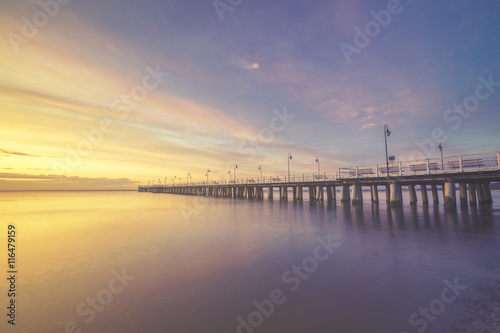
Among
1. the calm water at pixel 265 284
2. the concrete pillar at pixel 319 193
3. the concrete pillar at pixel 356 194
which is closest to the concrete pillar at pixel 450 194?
the calm water at pixel 265 284

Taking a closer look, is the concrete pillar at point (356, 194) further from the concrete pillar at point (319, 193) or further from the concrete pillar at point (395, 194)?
the concrete pillar at point (319, 193)

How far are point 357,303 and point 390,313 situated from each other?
703mm

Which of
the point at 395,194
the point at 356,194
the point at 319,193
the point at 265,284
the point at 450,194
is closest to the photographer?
the point at 265,284

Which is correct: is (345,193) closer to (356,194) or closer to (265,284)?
(356,194)

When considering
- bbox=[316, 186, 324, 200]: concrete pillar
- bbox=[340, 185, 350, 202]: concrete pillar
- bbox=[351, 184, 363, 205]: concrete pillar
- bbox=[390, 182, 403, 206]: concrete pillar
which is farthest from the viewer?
bbox=[316, 186, 324, 200]: concrete pillar

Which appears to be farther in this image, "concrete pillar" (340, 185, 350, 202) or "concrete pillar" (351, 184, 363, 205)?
"concrete pillar" (340, 185, 350, 202)

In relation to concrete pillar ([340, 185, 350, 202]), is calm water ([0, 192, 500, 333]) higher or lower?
lower

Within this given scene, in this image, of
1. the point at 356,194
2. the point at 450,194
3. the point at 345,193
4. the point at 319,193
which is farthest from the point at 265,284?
the point at 319,193

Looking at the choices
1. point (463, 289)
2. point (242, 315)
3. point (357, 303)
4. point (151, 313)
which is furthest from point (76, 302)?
point (463, 289)

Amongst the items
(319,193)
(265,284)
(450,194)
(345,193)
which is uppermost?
(450,194)

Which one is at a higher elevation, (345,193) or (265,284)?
(345,193)

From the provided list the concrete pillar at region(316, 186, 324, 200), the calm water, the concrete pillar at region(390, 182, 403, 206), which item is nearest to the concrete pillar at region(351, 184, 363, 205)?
the concrete pillar at region(390, 182, 403, 206)

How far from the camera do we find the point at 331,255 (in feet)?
33.0

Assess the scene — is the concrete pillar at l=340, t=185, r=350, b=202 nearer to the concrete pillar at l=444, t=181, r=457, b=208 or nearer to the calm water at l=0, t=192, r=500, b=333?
the concrete pillar at l=444, t=181, r=457, b=208
